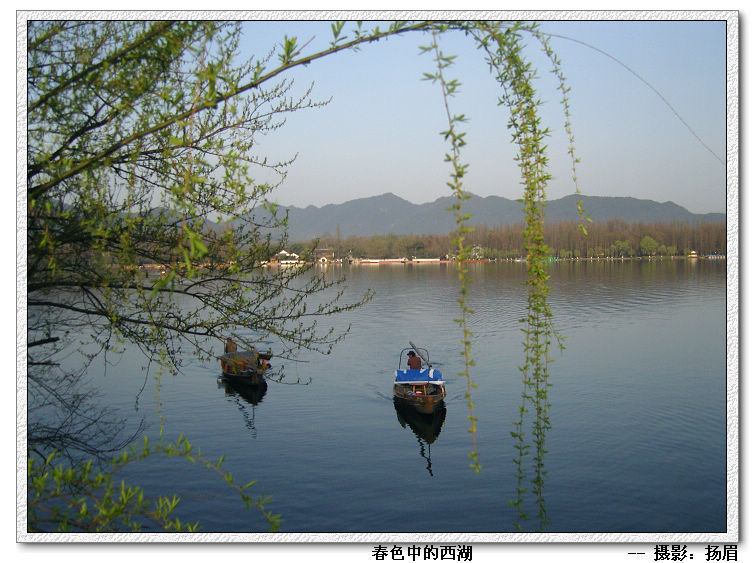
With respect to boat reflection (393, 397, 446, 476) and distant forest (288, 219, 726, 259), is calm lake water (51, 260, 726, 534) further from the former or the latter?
distant forest (288, 219, 726, 259)

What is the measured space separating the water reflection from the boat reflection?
3827 mm

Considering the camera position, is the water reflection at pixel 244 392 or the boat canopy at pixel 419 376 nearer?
the boat canopy at pixel 419 376

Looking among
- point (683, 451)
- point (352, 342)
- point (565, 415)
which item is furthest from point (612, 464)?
point (352, 342)

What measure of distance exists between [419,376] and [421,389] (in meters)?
0.59

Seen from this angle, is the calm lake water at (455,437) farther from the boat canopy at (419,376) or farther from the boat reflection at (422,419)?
the boat canopy at (419,376)

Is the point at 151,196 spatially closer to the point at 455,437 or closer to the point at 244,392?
the point at 455,437

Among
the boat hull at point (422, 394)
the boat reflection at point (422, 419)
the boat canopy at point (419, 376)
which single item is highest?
the boat canopy at point (419, 376)

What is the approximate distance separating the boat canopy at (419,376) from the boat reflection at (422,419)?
0.51 meters

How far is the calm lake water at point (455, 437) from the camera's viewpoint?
10.7 meters

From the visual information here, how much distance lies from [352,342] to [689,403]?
13.5 m

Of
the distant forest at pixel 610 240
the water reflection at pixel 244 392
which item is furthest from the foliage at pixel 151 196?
the distant forest at pixel 610 240

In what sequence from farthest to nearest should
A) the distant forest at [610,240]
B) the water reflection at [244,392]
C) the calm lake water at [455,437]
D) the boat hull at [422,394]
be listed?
the distant forest at [610,240], the water reflection at [244,392], the boat hull at [422,394], the calm lake water at [455,437]

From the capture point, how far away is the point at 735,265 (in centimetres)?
397

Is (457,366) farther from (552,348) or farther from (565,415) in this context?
(565,415)
